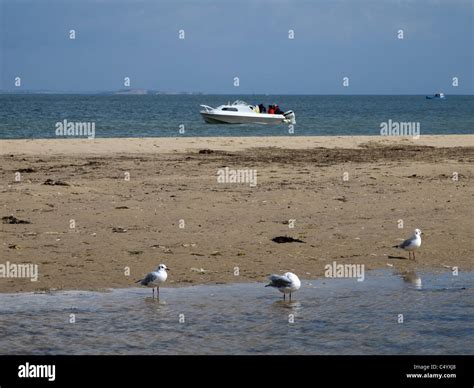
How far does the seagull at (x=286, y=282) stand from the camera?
11.4 metres

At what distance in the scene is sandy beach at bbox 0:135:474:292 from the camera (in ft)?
43.1

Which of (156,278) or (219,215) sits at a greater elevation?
(219,215)

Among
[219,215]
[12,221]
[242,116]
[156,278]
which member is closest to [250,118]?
[242,116]

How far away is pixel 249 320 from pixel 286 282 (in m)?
1.01

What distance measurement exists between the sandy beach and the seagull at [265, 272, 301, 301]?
3.34 feet

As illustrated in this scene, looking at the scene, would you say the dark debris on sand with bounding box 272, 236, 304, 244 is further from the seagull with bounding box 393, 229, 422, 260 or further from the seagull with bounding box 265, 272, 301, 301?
the seagull with bounding box 265, 272, 301, 301

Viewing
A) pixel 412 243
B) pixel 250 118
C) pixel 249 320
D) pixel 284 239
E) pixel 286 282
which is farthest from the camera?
pixel 250 118

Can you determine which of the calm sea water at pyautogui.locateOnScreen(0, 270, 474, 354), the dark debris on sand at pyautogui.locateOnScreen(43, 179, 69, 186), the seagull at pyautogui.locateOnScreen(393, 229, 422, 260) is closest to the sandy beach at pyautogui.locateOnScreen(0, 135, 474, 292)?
the dark debris on sand at pyautogui.locateOnScreen(43, 179, 69, 186)

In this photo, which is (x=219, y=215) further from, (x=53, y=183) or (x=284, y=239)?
(x=53, y=183)

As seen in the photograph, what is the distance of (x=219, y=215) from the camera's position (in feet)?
53.2

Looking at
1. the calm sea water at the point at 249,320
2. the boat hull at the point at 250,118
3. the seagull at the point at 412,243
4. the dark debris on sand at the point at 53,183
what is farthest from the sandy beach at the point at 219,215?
the boat hull at the point at 250,118

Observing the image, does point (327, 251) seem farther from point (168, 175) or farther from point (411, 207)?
point (168, 175)

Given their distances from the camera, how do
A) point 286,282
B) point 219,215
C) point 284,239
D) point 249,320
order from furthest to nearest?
point 219,215 < point 284,239 < point 286,282 < point 249,320
